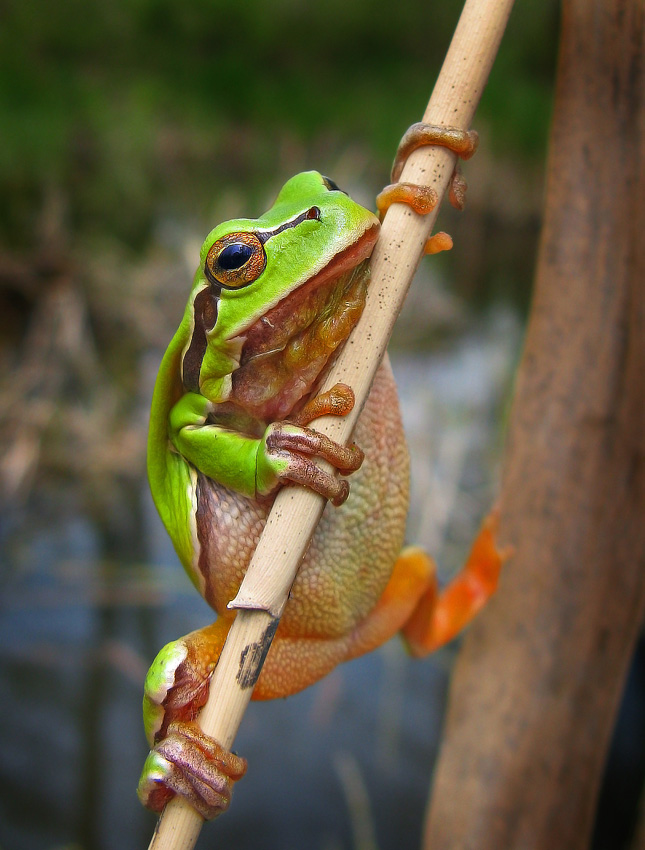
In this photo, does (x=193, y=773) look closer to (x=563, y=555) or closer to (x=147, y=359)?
(x=563, y=555)

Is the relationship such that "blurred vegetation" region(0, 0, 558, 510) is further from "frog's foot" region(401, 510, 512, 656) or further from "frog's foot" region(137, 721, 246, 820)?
"frog's foot" region(137, 721, 246, 820)

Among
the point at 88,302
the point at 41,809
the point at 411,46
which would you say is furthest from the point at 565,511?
the point at 88,302

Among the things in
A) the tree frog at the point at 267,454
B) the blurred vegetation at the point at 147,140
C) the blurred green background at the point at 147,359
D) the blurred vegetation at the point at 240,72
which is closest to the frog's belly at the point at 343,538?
the tree frog at the point at 267,454

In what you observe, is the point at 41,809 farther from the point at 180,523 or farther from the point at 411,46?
the point at 411,46

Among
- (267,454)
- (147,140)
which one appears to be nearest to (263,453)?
(267,454)

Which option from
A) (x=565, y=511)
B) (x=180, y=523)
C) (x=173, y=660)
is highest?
(x=565, y=511)

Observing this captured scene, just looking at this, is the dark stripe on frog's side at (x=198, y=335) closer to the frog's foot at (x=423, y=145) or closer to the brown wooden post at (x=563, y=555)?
the frog's foot at (x=423, y=145)
